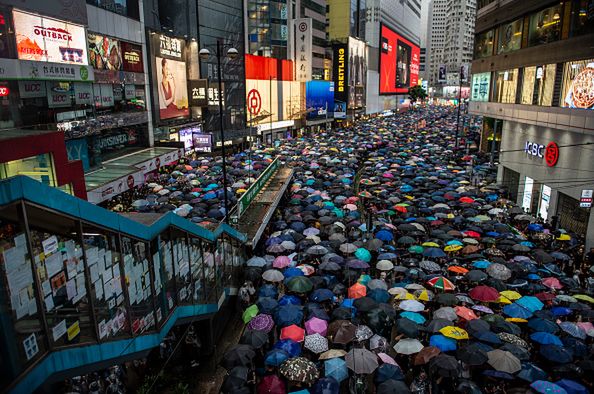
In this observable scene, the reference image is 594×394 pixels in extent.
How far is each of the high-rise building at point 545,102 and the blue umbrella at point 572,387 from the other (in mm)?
10738

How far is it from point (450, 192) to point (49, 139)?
21.0 m

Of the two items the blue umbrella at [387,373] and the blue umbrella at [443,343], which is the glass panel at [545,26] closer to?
the blue umbrella at [443,343]

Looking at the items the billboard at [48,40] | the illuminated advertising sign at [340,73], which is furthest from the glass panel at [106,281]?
the illuminated advertising sign at [340,73]

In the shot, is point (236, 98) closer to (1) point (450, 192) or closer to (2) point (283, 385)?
(1) point (450, 192)

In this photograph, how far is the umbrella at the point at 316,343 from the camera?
36.0 ft

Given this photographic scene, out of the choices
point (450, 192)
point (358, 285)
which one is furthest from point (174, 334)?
point (450, 192)

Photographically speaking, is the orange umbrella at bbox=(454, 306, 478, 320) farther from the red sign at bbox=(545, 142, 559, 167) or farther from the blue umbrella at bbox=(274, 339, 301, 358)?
the red sign at bbox=(545, 142, 559, 167)

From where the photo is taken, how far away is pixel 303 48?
2363 inches

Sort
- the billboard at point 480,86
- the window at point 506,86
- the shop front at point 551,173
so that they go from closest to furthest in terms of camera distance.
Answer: the shop front at point 551,173
the window at point 506,86
the billboard at point 480,86

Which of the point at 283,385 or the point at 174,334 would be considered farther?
the point at 174,334

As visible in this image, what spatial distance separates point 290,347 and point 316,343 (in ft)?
2.36

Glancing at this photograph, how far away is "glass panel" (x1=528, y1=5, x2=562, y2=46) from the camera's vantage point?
→ 23228 millimetres

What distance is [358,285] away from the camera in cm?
1416

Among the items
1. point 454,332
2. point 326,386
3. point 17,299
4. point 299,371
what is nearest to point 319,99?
point 454,332
